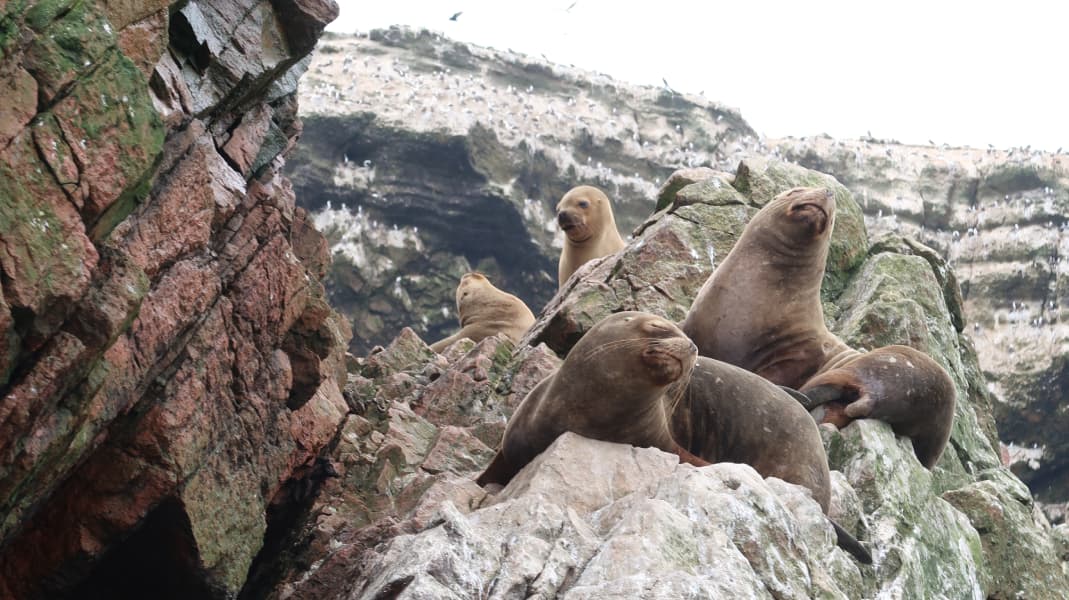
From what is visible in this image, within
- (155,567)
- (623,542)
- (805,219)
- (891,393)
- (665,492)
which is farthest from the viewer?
(805,219)

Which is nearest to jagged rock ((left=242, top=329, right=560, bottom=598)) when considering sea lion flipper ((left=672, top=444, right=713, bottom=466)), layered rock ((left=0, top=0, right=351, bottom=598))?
layered rock ((left=0, top=0, right=351, bottom=598))

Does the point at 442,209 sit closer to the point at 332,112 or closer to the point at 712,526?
the point at 332,112

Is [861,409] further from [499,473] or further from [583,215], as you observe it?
[583,215]

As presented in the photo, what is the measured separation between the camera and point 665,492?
6375mm

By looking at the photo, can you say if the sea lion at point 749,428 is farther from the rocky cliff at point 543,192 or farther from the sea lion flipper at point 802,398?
the rocky cliff at point 543,192

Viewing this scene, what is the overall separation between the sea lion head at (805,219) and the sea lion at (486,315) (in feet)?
21.5

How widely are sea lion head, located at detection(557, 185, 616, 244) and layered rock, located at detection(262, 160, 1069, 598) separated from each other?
2608 millimetres

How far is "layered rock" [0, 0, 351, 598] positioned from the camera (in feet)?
16.1

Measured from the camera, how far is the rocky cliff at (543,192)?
39375 mm

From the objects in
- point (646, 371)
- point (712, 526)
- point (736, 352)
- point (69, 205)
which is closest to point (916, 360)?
point (736, 352)

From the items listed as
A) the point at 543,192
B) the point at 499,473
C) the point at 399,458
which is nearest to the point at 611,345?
the point at 499,473

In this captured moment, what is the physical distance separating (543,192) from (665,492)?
136 feet

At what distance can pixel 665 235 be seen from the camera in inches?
498

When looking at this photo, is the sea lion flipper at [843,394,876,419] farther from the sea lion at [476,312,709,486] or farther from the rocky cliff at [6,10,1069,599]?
the sea lion at [476,312,709,486]
